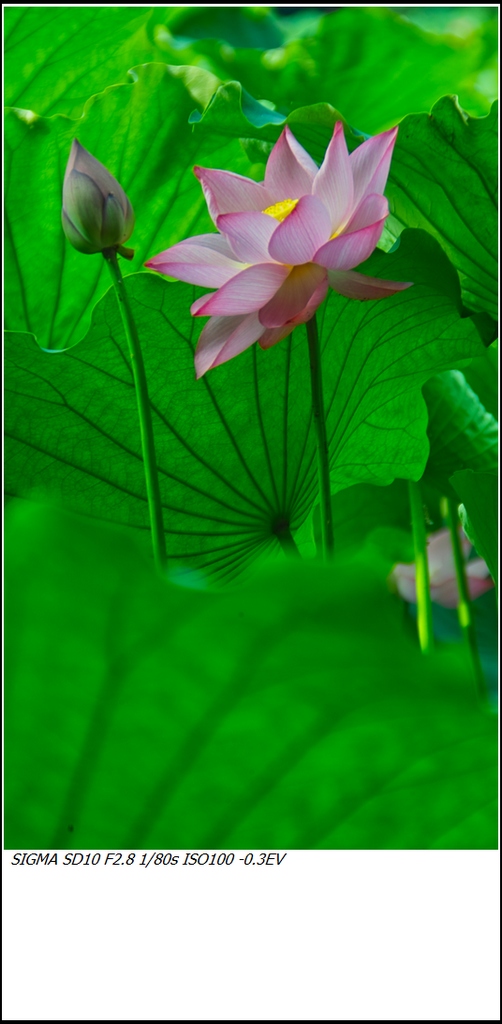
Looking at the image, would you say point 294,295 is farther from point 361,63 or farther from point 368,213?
point 361,63

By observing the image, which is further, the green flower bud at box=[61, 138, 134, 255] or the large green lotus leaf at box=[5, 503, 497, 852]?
the green flower bud at box=[61, 138, 134, 255]

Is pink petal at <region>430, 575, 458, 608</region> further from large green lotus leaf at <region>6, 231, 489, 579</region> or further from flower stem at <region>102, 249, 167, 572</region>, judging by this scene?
flower stem at <region>102, 249, 167, 572</region>

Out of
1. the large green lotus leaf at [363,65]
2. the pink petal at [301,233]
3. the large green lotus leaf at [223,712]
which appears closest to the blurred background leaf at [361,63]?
the large green lotus leaf at [363,65]

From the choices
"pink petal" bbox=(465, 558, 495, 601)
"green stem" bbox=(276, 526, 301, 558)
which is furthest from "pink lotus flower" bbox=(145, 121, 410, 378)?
"pink petal" bbox=(465, 558, 495, 601)

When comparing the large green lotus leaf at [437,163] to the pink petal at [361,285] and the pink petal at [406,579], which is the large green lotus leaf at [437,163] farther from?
the pink petal at [406,579]

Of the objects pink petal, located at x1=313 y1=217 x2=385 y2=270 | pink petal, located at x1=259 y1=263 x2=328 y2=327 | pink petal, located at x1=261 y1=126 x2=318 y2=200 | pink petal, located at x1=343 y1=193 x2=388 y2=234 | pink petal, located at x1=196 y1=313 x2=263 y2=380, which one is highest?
pink petal, located at x1=261 y1=126 x2=318 y2=200

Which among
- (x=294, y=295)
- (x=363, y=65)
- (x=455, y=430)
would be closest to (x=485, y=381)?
(x=455, y=430)
